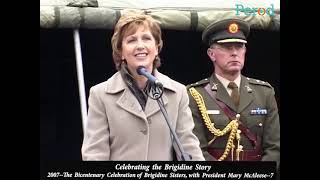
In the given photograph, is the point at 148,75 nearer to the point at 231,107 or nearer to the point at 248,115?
the point at 231,107

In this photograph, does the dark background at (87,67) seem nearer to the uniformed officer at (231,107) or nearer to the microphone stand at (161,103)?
the uniformed officer at (231,107)

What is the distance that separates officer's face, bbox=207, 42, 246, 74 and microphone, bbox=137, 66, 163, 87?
22.0 inches

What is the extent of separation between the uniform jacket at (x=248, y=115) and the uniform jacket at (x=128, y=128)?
0.45 ft

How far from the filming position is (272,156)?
24.8 feet

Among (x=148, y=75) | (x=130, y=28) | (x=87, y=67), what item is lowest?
(x=148, y=75)

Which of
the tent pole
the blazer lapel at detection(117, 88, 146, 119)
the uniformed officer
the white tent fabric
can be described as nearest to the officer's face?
the uniformed officer

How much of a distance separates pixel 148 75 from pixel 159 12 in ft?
1.73

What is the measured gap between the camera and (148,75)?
727cm

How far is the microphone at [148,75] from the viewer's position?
7.21 meters

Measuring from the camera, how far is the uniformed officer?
7508 mm
